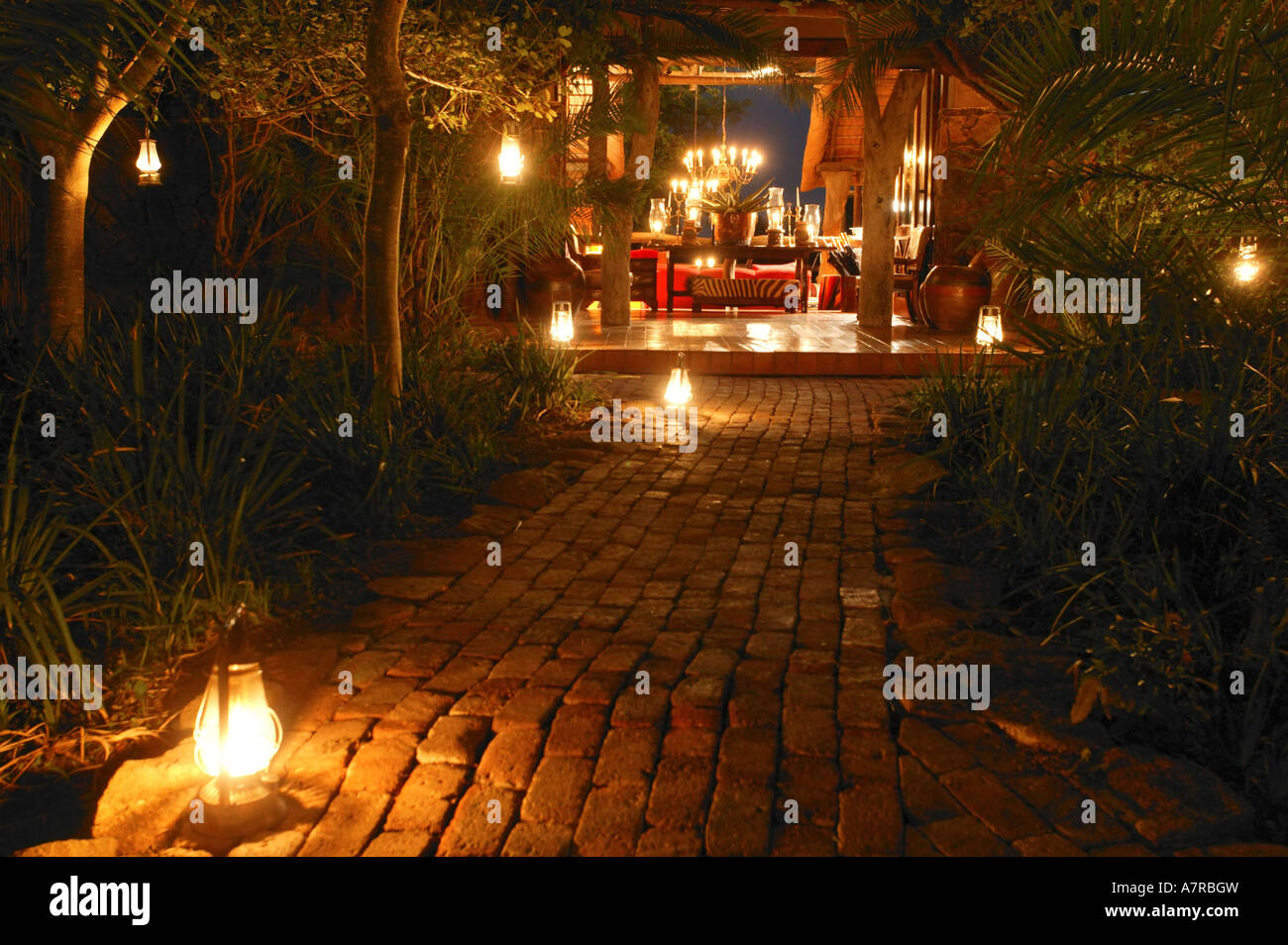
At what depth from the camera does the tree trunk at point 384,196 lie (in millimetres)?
5430

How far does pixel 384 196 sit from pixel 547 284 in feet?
22.5

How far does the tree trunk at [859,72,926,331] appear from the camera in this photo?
39.5 ft

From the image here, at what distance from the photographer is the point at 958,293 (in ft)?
41.9

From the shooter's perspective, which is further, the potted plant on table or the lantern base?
the potted plant on table

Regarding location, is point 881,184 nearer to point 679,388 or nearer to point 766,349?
point 766,349

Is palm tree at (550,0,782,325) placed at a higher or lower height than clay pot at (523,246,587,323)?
higher

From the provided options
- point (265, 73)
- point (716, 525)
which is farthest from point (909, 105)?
point (716, 525)

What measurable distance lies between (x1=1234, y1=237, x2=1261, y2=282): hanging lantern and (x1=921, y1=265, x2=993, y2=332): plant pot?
266 inches

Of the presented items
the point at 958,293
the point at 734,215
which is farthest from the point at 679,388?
the point at 734,215

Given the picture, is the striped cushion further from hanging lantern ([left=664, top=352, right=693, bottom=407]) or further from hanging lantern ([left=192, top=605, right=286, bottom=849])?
hanging lantern ([left=192, top=605, right=286, bottom=849])

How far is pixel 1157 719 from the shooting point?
304 centimetres

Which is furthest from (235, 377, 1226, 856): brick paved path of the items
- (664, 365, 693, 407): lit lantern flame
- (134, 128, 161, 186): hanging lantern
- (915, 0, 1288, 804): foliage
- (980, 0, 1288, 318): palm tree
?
(134, 128, 161, 186): hanging lantern

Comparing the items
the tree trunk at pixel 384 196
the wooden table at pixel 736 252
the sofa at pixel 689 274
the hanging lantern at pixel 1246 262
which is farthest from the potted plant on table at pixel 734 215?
the tree trunk at pixel 384 196

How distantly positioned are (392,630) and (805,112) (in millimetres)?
51276
